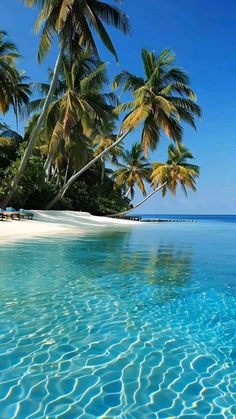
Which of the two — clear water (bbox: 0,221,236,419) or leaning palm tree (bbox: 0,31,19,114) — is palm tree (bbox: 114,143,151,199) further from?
clear water (bbox: 0,221,236,419)

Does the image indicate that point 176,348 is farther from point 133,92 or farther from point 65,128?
point 133,92

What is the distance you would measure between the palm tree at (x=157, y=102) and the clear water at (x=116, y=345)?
15989 millimetres

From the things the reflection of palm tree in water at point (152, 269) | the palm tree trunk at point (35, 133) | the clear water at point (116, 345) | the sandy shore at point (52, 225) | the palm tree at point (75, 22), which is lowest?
the clear water at point (116, 345)

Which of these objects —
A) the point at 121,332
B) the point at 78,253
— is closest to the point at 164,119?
the point at 78,253

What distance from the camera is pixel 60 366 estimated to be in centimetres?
326

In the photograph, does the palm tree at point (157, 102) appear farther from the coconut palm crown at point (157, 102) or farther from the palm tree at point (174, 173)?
the palm tree at point (174, 173)

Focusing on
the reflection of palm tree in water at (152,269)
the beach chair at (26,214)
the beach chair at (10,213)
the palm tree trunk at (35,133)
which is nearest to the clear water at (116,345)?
the reflection of palm tree in water at (152,269)

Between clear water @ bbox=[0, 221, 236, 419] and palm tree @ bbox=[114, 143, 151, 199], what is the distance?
1254 inches

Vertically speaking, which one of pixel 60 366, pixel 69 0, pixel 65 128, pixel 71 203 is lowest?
pixel 60 366

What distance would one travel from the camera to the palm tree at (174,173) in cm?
3716

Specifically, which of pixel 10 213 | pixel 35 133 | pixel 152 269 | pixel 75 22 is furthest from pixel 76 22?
pixel 152 269

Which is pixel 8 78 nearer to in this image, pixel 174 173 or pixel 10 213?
pixel 10 213

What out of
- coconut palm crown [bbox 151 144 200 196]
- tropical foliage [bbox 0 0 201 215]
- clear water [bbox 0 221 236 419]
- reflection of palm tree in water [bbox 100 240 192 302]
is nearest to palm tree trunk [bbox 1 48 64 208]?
tropical foliage [bbox 0 0 201 215]

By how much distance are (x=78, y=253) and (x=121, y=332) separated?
23.0 ft
